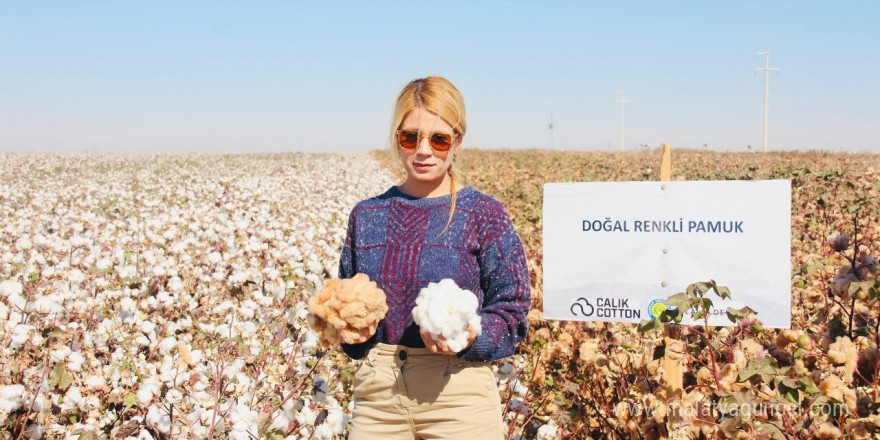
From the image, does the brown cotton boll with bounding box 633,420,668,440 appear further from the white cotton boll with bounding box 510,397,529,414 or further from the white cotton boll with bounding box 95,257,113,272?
the white cotton boll with bounding box 95,257,113,272

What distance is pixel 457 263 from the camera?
79.2 inches

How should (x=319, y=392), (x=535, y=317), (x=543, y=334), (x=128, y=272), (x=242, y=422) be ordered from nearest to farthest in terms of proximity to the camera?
(x=242, y=422), (x=319, y=392), (x=543, y=334), (x=535, y=317), (x=128, y=272)

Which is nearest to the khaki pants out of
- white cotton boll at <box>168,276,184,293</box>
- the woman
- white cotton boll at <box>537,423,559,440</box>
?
the woman

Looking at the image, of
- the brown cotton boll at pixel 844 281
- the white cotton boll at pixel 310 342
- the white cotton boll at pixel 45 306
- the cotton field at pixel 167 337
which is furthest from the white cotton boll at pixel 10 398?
the brown cotton boll at pixel 844 281

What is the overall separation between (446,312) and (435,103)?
0.59 meters

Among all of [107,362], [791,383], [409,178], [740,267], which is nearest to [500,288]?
[409,178]

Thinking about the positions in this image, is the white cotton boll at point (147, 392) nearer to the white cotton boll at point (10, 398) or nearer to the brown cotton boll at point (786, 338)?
the white cotton boll at point (10, 398)

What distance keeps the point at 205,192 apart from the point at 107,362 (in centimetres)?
989

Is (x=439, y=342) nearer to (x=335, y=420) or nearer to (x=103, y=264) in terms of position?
(x=335, y=420)

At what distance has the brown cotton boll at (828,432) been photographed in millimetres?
2012

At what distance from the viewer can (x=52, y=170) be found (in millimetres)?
23516

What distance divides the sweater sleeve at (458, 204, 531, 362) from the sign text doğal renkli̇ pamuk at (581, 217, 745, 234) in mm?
826

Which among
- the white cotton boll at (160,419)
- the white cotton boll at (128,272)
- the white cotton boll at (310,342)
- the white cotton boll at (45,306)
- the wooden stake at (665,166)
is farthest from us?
the white cotton boll at (128,272)

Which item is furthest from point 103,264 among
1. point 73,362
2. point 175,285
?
point 73,362
